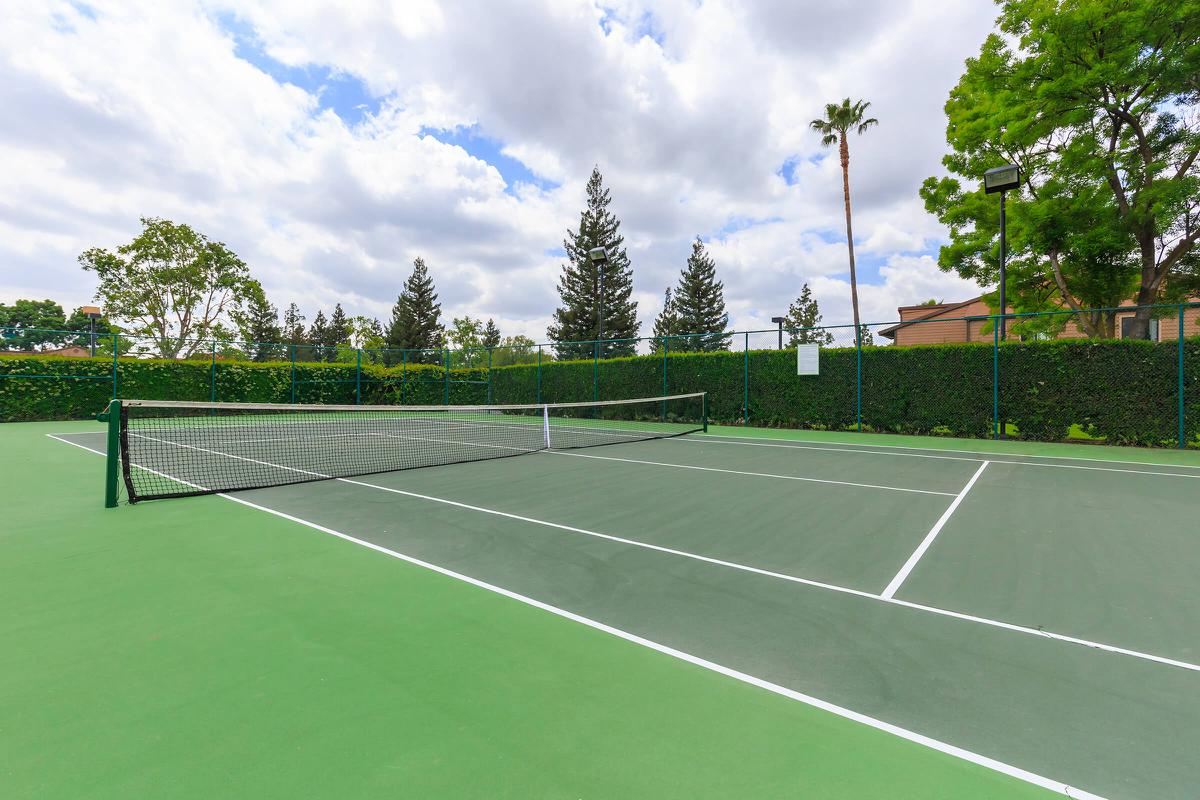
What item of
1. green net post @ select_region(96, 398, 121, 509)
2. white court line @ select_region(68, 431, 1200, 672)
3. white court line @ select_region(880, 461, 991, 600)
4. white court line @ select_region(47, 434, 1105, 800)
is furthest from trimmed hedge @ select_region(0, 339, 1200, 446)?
green net post @ select_region(96, 398, 121, 509)

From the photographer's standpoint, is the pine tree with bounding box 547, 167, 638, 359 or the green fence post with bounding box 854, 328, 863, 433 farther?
the pine tree with bounding box 547, 167, 638, 359

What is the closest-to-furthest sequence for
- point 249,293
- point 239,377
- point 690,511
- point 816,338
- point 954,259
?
point 690,511 → point 816,338 → point 954,259 → point 239,377 → point 249,293

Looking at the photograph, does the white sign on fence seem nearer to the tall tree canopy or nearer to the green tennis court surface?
the tall tree canopy

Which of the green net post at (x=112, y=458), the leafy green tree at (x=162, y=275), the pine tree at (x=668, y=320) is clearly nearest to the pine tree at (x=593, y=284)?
the pine tree at (x=668, y=320)

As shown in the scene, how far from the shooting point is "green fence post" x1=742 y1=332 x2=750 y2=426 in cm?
1788

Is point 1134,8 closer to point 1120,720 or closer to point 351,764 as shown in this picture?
point 1120,720

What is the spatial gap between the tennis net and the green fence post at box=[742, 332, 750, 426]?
1.53 metres

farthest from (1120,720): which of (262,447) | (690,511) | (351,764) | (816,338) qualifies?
(816,338)

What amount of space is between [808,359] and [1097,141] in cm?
996

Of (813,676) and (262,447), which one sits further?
(262,447)

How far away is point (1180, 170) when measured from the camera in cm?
1462

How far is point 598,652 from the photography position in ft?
9.12

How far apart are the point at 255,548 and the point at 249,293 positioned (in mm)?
37261

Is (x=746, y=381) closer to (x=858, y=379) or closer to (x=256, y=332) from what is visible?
(x=858, y=379)
